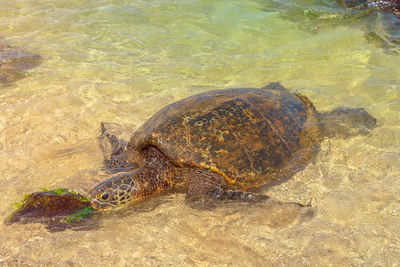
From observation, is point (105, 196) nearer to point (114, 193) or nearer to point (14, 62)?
point (114, 193)

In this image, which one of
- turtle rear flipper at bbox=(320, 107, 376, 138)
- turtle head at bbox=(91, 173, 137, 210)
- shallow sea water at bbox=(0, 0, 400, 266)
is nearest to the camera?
shallow sea water at bbox=(0, 0, 400, 266)

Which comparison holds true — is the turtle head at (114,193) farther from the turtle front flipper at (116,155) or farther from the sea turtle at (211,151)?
the turtle front flipper at (116,155)

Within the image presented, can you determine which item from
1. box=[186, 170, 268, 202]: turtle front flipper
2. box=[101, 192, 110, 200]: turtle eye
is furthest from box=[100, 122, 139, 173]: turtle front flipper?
box=[186, 170, 268, 202]: turtle front flipper

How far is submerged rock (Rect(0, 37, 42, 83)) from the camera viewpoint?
5617 mm

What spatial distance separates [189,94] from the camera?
5.31 metres

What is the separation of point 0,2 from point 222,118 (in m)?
9.89

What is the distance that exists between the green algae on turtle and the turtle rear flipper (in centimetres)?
316

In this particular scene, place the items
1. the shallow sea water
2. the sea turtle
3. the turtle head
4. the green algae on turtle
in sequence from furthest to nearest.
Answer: the sea turtle, the turtle head, the green algae on turtle, the shallow sea water

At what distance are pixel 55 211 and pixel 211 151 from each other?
163cm

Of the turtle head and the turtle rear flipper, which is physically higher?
the turtle rear flipper

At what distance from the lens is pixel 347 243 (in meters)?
2.61

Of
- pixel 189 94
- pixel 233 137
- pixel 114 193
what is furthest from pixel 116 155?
pixel 189 94

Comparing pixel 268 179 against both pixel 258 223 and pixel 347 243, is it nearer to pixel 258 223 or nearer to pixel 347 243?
pixel 258 223

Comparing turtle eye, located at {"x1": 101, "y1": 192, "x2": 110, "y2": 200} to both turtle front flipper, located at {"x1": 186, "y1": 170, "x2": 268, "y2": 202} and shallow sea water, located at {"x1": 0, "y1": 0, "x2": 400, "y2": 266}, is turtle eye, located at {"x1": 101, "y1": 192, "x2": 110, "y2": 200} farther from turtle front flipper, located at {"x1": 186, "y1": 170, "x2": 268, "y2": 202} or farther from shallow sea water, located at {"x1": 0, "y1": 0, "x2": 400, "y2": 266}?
turtle front flipper, located at {"x1": 186, "y1": 170, "x2": 268, "y2": 202}
